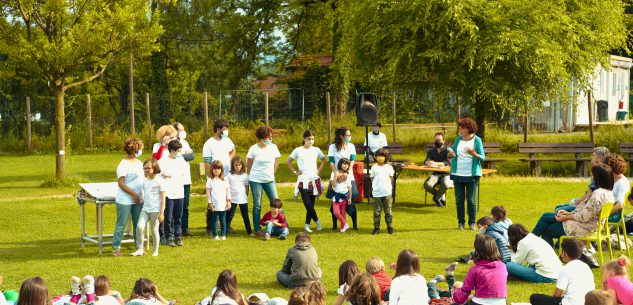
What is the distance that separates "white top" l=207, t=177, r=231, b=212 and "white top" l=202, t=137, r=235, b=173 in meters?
0.70

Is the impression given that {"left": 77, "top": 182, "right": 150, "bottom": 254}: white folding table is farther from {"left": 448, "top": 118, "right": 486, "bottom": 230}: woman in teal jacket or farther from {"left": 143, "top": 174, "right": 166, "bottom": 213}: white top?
{"left": 448, "top": 118, "right": 486, "bottom": 230}: woman in teal jacket

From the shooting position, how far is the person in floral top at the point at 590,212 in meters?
11.2

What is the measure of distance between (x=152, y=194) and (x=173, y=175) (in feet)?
2.29

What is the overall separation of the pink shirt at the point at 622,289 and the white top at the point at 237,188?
706cm

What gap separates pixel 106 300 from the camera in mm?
7918

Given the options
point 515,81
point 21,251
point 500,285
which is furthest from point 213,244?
point 515,81

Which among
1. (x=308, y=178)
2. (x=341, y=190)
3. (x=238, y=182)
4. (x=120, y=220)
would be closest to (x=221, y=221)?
(x=238, y=182)

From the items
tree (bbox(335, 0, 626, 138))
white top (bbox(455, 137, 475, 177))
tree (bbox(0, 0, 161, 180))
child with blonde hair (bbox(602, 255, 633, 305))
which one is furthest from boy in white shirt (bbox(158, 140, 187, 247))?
tree (bbox(335, 0, 626, 138))

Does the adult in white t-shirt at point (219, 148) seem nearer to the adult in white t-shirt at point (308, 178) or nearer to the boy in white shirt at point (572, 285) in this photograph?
the adult in white t-shirt at point (308, 178)

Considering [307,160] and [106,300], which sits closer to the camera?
[106,300]

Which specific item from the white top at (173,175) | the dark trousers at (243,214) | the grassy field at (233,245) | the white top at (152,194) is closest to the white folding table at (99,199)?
the grassy field at (233,245)

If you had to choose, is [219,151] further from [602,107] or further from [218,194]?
[602,107]

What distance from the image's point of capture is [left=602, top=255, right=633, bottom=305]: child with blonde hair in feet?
26.2

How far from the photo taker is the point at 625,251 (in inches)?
486
